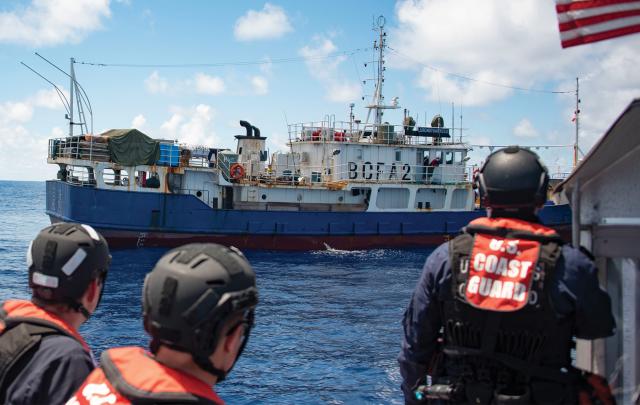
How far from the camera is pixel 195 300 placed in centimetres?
182

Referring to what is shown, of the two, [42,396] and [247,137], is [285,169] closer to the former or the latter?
[247,137]

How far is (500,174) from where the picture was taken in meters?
2.77

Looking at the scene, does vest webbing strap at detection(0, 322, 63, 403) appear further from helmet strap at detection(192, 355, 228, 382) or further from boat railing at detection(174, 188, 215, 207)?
boat railing at detection(174, 188, 215, 207)

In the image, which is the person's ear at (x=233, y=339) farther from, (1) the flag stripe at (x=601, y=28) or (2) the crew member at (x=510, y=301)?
(1) the flag stripe at (x=601, y=28)

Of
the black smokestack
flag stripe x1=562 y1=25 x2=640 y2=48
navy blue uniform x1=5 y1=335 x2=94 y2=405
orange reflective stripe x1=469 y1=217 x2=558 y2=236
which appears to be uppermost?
the black smokestack

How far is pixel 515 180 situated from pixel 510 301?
0.55 m

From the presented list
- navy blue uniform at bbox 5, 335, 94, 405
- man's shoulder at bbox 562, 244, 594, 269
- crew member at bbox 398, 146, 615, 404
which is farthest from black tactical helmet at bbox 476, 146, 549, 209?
navy blue uniform at bbox 5, 335, 94, 405

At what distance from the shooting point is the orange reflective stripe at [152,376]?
1.67 metres

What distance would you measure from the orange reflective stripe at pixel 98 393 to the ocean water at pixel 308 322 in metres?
6.84

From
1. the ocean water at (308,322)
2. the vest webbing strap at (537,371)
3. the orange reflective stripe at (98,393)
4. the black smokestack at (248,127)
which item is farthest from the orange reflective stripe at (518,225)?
the black smokestack at (248,127)

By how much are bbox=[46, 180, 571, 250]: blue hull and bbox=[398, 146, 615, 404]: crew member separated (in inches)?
804

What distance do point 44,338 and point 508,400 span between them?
6.55 feet

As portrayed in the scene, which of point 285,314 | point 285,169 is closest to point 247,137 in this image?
point 285,169

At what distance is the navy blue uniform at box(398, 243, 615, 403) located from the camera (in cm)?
254
